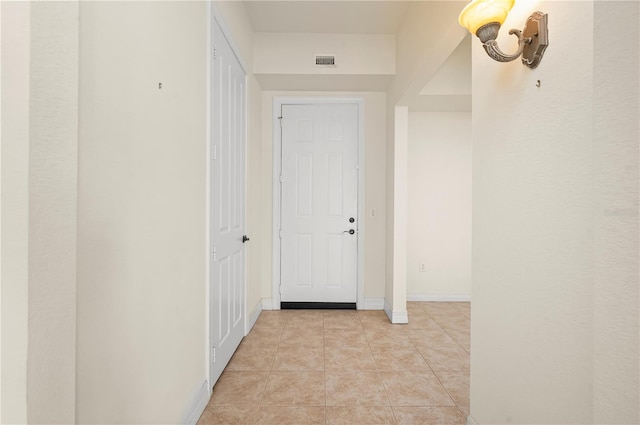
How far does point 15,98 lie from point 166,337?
1110mm

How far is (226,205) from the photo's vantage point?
232 cm

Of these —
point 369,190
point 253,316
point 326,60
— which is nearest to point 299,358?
point 253,316

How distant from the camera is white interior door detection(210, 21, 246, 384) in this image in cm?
205

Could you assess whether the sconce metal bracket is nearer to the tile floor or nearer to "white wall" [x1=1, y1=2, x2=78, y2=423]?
"white wall" [x1=1, y1=2, x2=78, y2=423]

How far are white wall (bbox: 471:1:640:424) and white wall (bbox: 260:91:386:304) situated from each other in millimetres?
2194

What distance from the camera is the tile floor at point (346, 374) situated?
1815mm

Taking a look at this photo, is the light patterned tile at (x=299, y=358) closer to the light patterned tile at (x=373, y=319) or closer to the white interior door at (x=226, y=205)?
the white interior door at (x=226, y=205)

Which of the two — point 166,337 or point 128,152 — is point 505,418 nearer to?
point 166,337

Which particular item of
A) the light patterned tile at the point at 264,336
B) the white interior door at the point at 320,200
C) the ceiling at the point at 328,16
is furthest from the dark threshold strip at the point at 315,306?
the ceiling at the point at 328,16

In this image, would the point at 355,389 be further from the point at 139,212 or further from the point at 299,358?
the point at 139,212

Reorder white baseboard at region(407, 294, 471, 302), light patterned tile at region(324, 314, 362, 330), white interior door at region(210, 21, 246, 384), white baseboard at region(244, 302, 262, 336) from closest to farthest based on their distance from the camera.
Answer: white interior door at region(210, 21, 246, 384), white baseboard at region(244, 302, 262, 336), light patterned tile at region(324, 314, 362, 330), white baseboard at region(407, 294, 471, 302)

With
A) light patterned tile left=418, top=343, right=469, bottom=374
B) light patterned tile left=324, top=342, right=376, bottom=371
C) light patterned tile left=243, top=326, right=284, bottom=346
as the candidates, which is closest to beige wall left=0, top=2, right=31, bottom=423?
light patterned tile left=324, top=342, right=376, bottom=371

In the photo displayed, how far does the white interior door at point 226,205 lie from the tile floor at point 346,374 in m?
0.26

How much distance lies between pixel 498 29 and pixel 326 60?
2.47m
